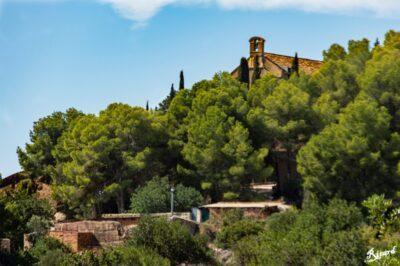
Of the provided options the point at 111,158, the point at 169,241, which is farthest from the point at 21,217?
the point at 169,241

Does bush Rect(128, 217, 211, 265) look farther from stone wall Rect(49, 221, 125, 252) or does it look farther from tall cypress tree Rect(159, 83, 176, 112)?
tall cypress tree Rect(159, 83, 176, 112)

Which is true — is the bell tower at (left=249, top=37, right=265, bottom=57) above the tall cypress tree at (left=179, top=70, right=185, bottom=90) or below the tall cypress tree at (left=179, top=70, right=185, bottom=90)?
above

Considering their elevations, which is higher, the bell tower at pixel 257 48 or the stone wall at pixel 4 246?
the bell tower at pixel 257 48

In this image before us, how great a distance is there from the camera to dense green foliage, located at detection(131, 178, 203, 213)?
122ft

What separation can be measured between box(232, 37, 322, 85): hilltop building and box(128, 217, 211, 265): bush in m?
29.9

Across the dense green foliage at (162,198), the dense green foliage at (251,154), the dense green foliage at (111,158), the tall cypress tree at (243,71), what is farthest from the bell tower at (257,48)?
the dense green foliage at (162,198)

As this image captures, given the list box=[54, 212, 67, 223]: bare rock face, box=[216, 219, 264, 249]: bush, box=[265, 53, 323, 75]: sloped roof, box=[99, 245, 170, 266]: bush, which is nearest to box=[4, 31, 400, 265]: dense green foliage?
box=[216, 219, 264, 249]: bush

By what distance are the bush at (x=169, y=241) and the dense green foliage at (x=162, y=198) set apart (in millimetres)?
10457

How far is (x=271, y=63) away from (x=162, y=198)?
75.9 feet

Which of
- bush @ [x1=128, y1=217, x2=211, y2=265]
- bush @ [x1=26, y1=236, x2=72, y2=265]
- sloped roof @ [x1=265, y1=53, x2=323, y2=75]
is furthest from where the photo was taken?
sloped roof @ [x1=265, y1=53, x2=323, y2=75]

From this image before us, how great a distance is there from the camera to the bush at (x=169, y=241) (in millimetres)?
25656

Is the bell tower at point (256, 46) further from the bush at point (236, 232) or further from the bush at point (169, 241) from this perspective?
the bush at point (169, 241)

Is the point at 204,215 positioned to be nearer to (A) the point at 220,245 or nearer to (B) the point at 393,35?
(A) the point at 220,245

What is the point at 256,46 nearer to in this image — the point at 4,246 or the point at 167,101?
the point at 167,101
